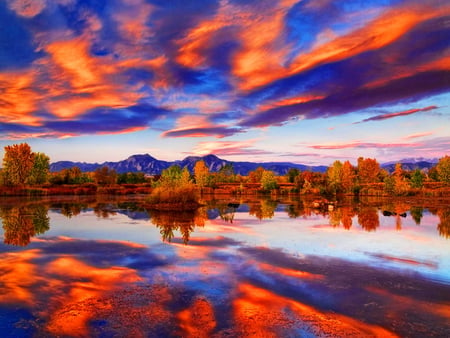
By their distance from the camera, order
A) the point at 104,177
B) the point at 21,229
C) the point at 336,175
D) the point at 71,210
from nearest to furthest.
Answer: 1. the point at 21,229
2. the point at 71,210
3. the point at 336,175
4. the point at 104,177

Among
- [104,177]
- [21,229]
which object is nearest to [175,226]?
[21,229]

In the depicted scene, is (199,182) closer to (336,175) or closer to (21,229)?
(336,175)

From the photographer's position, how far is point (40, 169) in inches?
4577

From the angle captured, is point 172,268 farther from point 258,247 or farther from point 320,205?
point 320,205

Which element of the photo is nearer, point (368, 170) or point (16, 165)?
point (16, 165)

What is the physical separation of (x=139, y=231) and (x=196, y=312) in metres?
18.1

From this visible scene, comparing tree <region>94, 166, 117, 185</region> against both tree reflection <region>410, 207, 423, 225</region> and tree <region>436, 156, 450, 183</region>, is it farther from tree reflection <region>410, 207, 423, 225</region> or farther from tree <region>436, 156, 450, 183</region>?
tree <region>436, 156, 450, 183</region>

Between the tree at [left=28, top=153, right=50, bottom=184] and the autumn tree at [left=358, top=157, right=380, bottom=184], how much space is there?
409ft

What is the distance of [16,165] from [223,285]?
110751mm

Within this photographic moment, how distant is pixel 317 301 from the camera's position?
11.5 meters

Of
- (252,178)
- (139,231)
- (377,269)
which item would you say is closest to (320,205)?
(139,231)

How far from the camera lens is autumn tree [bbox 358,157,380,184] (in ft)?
487

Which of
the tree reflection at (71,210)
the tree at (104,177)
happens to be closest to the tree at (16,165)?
the tree at (104,177)

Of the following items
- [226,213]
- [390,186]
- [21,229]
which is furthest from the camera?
[390,186]
